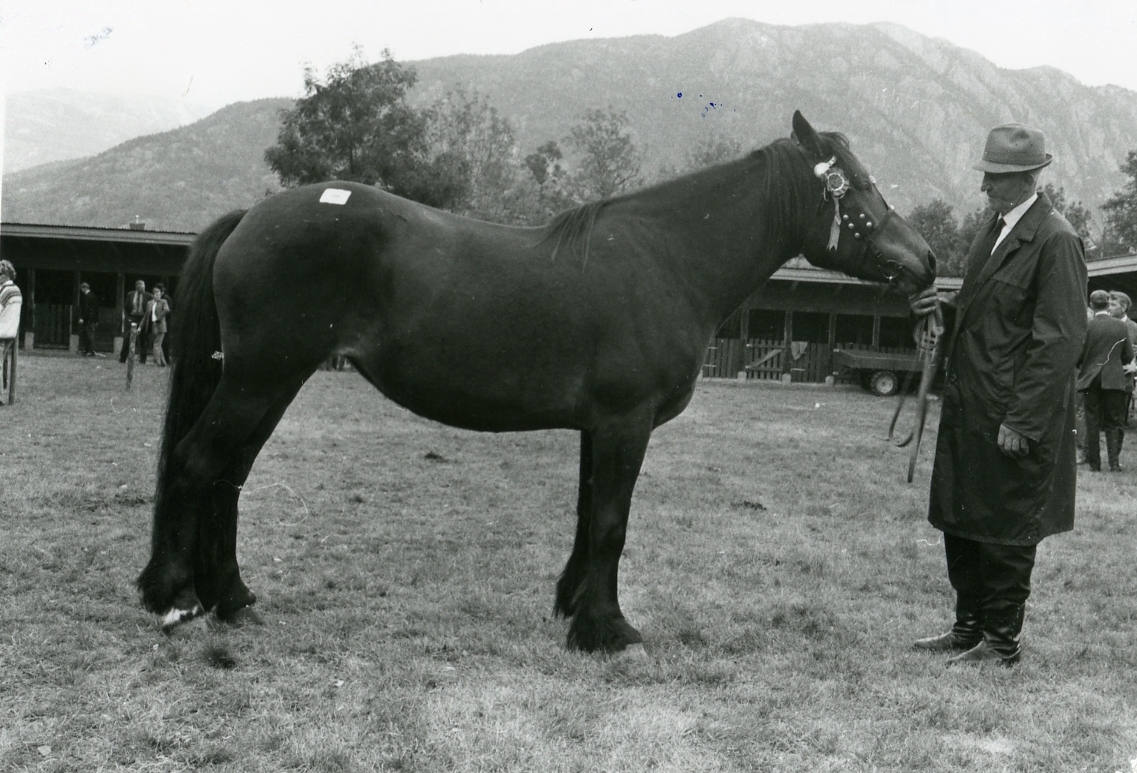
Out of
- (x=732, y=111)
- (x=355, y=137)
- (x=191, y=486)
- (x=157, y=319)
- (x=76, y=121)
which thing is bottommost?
(x=191, y=486)

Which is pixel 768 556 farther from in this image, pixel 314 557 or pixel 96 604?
pixel 96 604

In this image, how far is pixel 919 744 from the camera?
3.13 meters

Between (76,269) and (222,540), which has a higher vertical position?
(76,269)

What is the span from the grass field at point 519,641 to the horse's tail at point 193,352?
105cm

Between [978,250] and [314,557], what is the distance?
14.7 feet

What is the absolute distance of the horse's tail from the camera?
4152mm

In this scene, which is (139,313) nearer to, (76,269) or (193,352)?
(76,269)

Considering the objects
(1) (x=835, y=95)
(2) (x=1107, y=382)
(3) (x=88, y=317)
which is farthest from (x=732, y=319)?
(1) (x=835, y=95)

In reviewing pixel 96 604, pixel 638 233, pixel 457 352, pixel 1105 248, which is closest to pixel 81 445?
pixel 96 604

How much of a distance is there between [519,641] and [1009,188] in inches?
132

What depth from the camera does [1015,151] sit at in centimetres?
404

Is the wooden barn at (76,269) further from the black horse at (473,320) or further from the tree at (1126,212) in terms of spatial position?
the tree at (1126,212)

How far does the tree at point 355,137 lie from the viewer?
89.4 ft

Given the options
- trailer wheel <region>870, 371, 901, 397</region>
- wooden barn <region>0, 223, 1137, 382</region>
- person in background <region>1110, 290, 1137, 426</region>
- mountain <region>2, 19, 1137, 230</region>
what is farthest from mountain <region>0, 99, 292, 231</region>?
person in background <region>1110, 290, 1137, 426</region>
